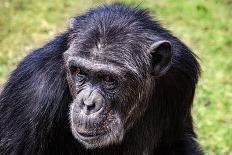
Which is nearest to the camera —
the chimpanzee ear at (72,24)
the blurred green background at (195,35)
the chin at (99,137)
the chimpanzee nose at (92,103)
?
the chimpanzee nose at (92,103)

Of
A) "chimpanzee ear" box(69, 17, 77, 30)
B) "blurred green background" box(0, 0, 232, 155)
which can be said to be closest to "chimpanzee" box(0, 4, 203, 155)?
"chimpanzee ear" box(69, 17, 77, 30)

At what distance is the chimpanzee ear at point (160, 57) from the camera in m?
5.59

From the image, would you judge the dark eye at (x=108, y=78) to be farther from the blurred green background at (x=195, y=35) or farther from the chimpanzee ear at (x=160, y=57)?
the blurred green background at (x=195, y=35)

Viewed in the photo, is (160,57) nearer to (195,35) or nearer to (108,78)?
(108,78)

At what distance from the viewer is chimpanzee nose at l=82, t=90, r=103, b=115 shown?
17.6 feet

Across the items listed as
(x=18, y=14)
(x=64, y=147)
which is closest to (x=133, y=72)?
(x=64, y=147)

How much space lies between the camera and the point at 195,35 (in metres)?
10.6

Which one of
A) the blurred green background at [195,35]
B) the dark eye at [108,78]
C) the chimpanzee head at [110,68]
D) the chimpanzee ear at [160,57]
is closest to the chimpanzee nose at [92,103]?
the chimpanzee head at [110,68]

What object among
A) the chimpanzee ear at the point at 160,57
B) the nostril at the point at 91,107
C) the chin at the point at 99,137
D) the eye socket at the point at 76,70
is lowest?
the chin at the point at 99,137

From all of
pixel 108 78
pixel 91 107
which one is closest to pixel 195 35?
pixel 108 78

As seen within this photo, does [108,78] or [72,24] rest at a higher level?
[72,24]

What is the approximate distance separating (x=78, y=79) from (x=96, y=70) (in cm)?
19

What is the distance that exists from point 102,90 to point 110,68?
0.21m

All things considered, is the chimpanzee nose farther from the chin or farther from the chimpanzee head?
the chin
